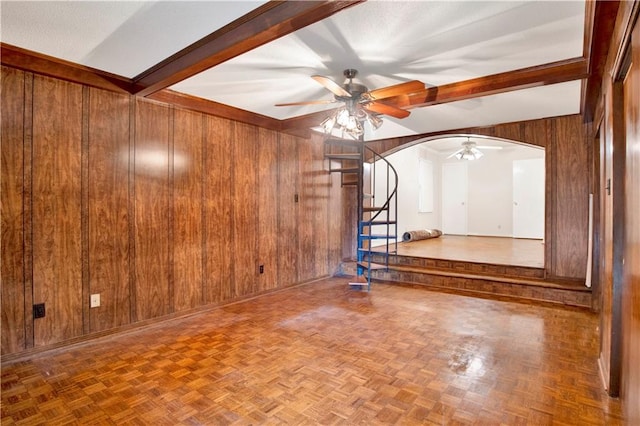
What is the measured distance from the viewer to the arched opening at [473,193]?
7578 mm

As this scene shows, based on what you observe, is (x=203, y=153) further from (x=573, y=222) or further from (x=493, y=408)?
(x=573, y=222)

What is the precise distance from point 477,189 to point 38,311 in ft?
30.4

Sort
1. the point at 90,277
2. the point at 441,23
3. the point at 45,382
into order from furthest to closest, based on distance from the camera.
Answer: the point at 90,277 < the point at 45,382 < the point at 441,23

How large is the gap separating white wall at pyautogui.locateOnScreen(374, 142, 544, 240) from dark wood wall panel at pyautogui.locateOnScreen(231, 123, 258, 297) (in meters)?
4.00

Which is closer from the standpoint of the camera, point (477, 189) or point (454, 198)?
point (477, 189)

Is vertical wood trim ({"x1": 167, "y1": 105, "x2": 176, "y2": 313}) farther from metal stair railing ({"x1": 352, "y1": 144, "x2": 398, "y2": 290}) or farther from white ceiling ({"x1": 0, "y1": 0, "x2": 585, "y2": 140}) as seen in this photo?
metal stair railing ({"x1": 352, "y1": 144, "x2": 398, "y2": 290})

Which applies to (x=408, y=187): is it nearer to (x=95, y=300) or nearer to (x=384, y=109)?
(x=384, y=109)

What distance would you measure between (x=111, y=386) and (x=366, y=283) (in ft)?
11.3

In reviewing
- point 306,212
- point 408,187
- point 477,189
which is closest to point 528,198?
point 477,189

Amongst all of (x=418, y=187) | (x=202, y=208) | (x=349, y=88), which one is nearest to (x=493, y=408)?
(x=349, y=88)

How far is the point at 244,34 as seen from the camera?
82.7 inches

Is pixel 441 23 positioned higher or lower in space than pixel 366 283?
higher

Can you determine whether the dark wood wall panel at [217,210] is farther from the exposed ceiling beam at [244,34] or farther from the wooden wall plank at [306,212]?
the wooden wall plank at [306,212]

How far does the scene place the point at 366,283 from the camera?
4945 mm
